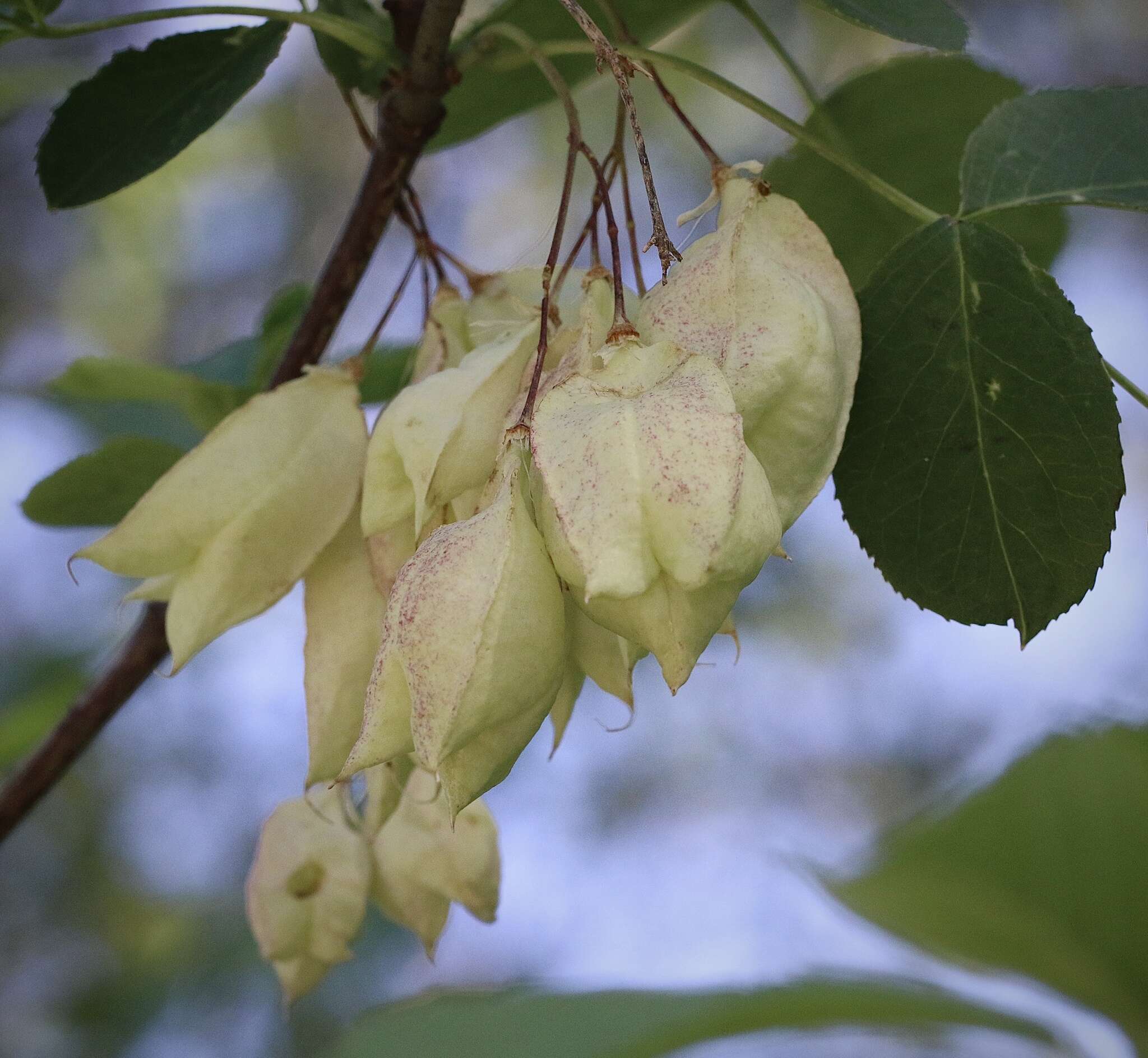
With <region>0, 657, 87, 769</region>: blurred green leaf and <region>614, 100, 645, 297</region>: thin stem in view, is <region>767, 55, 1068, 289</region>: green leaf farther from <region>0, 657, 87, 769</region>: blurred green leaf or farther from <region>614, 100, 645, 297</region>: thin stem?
<region>0, 657, 87, 769</region>: blurred green leaf

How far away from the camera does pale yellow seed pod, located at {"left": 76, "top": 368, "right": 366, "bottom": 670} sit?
2.05ft

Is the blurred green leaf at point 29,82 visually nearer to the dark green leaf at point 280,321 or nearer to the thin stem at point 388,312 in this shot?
the dark green leaf at point 280,321

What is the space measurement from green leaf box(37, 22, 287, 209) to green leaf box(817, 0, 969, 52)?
13.0 inches

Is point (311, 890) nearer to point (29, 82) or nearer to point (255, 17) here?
point (255, 17)

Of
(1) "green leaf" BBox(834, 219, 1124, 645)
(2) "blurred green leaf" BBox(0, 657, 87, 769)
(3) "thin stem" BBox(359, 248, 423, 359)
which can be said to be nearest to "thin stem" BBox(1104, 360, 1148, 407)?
(1) "green leaf" BBox(834, 219, 1124, 645)

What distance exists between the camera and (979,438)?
581mm

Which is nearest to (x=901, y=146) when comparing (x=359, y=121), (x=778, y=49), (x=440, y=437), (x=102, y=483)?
(x=778, y=49)

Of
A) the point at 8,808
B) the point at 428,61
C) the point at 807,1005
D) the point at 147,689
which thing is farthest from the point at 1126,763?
the point at 147,689

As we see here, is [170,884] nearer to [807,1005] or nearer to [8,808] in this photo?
[8,808]

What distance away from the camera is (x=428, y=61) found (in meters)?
0.69

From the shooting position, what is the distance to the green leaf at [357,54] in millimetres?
721

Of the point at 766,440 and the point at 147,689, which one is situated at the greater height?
the point at 147,689

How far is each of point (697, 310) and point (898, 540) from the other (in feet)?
0.51

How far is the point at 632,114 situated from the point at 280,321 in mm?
627
